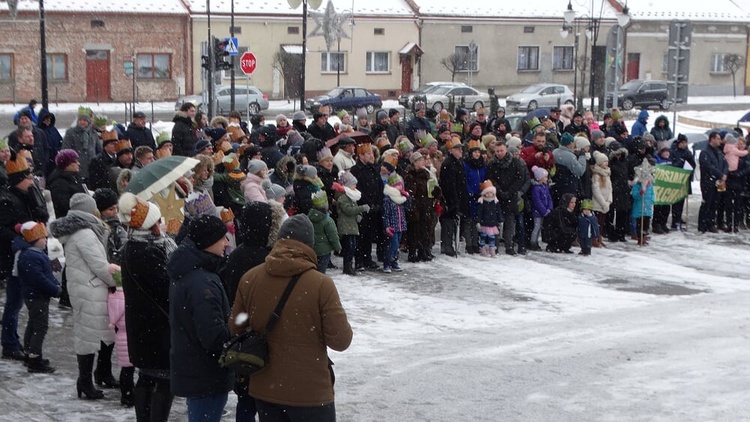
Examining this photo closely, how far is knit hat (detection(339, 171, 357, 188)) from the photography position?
45.0ft

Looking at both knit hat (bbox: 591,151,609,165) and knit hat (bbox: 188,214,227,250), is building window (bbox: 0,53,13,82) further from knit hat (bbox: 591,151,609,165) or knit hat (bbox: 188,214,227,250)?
knit hat (bbox: 188,214,227,250)

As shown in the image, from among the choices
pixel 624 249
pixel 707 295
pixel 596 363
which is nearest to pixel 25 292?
pixel 596 363

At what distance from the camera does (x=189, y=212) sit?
9.98 metres

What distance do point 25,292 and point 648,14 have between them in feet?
184

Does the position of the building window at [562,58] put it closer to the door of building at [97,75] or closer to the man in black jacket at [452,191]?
the door of building at [97,75]

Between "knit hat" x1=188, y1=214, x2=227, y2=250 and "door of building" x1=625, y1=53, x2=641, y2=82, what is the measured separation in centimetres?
5777

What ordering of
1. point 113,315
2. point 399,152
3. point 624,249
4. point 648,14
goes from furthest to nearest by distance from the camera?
point 648,14 < point 624,249 < point 399,152 < point 113,315

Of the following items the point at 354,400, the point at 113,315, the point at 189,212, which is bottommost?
the point at 354,400

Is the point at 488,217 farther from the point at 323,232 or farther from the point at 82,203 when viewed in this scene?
the point at 82,203

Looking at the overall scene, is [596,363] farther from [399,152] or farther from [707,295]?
[399,152]

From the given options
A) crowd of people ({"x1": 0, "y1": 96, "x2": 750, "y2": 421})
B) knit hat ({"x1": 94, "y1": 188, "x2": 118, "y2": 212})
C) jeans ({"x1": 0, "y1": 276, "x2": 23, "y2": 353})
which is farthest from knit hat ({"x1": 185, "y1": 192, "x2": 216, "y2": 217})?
jeans ({"x1": 0, "y1": 276, "x2": 23, "y2": 353})

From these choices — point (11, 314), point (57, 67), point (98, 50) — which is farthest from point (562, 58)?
point (11, 314)

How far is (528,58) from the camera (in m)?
59.3

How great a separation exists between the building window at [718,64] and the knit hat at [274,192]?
56.0 m
